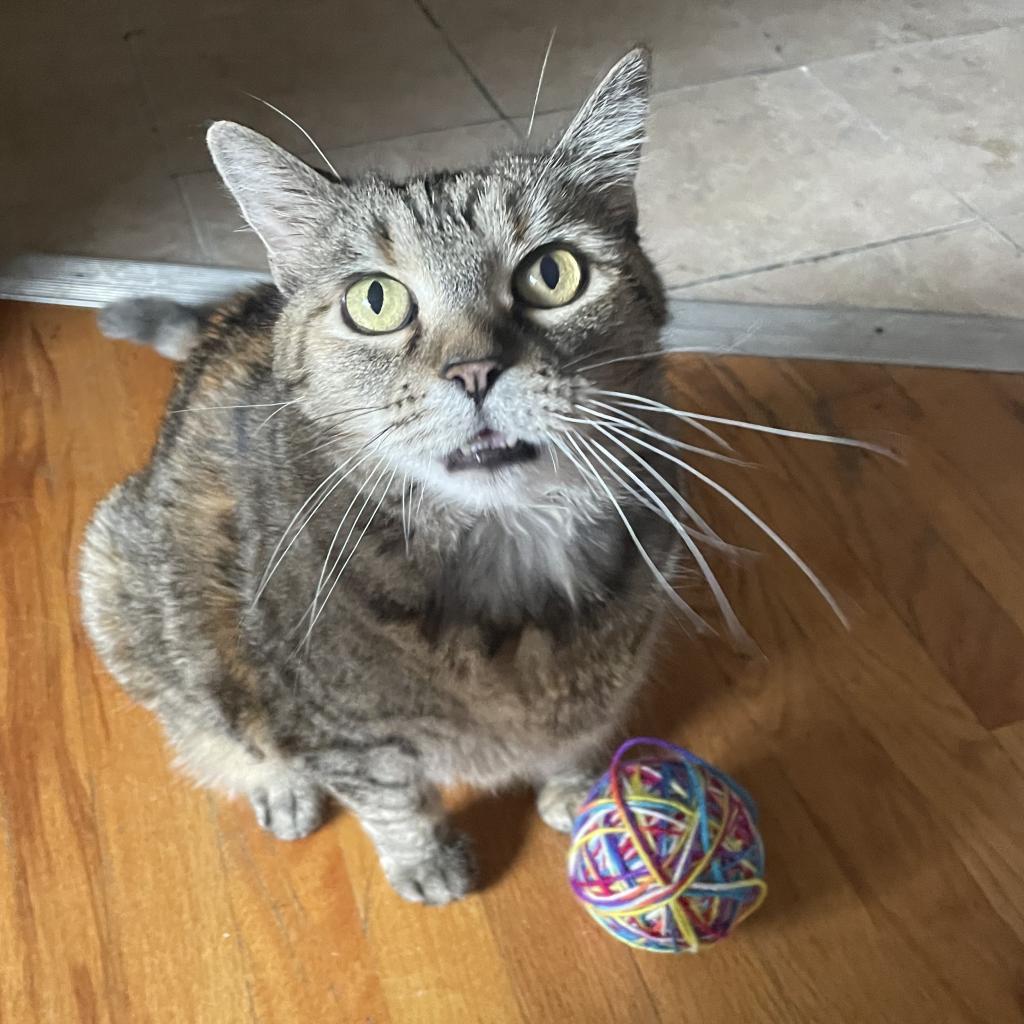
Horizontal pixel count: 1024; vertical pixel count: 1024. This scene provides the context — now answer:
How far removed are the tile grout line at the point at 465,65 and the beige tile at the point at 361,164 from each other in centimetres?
3

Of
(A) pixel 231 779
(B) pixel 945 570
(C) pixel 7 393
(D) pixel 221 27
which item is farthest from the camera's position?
(D) pixel 221 27

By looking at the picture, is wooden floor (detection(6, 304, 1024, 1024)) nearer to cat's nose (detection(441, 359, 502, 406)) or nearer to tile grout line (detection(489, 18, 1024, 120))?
cat's nose (detection(441, 359, 502, 406))

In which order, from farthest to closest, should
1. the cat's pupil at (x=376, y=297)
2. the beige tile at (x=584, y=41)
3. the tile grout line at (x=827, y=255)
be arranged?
1. the beige tile at (x=584, y=41)
2. the tile grout line at (x=827, y=255)
3. the cat's pupil at (x=376, y=297)

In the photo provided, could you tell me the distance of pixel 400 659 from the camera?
0.94 m

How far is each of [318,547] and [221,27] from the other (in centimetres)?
203

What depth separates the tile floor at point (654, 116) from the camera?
187 cm

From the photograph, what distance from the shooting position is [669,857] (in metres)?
0.94

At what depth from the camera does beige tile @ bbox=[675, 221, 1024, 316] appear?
1.76 m

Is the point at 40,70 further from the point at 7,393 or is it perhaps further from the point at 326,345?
the point at 326,345

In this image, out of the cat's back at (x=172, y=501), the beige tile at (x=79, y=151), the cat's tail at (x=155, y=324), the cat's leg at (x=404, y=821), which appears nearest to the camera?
the cat's leg at (x=404, y=821)

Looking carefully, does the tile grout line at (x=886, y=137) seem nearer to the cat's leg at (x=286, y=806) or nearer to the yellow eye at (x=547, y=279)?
the yellow eye at (x=547, y=279)

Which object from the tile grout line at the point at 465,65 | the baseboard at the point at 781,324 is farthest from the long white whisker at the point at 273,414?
the tile grout line at the point at 465,65

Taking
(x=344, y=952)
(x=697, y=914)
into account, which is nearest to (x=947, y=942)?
(x=697, y=914)

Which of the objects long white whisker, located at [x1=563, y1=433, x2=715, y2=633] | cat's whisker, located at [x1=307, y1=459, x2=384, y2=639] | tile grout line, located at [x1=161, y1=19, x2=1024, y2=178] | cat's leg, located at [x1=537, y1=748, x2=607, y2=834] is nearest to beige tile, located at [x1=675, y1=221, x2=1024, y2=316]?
tile grout line, located at [x1=161, y1=19, x2=1024, y2=178]
